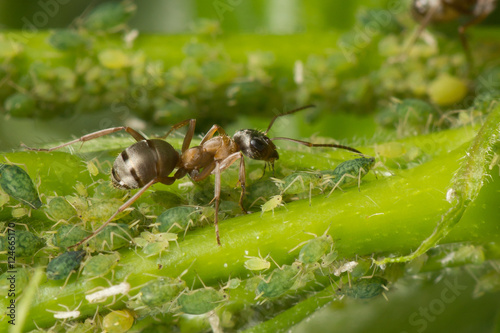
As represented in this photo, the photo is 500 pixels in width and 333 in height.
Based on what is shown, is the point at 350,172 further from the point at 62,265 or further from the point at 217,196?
the point at 62,265

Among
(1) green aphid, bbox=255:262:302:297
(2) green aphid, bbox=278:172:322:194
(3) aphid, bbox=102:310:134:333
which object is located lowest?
(3) aphid, bbox=102:310:134:333

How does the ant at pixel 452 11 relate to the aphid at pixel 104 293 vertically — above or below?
above

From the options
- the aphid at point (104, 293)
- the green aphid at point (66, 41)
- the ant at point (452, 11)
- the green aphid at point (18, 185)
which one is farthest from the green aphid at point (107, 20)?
the aphid at point (104, 293)

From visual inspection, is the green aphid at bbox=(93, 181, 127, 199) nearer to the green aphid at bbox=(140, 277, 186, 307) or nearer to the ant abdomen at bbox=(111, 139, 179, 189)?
the ant abdomen at bbox=(111, 139, 179, 189)

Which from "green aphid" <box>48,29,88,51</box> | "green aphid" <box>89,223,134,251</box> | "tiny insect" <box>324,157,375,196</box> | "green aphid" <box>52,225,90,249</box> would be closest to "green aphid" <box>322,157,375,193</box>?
"tiny insect" <box>324,157,375,196</box>

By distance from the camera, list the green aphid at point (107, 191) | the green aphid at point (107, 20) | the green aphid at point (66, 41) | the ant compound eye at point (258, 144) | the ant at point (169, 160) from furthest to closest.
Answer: the green aphid at point (107, 20), the green aphid at point (66, 41), the ant compound eye at point (258, 144), the ant at point (169, 160), the green aphid at point (107, 191)

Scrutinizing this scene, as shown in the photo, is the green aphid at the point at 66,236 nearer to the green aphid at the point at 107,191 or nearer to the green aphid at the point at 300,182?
the green aphid at the point at 107,191

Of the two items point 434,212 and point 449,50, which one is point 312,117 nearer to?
point 449,50
